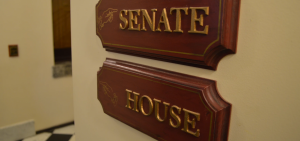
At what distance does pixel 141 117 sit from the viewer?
95 cm

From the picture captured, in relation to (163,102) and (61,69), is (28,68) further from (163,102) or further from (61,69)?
(163,102)


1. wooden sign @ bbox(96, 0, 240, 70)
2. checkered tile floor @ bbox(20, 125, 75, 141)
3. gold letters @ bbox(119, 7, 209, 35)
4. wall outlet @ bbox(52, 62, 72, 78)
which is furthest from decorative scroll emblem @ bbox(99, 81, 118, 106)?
wall outlet @ bbox(52, 62, 72, 78)

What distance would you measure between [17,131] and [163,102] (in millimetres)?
2415

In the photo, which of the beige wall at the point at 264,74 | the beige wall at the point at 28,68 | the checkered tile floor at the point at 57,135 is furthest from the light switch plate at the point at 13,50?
the beige wall at the point at 264,74

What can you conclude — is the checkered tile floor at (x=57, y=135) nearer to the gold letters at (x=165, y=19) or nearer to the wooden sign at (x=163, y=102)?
the wooden sign at (x=163, y=102)

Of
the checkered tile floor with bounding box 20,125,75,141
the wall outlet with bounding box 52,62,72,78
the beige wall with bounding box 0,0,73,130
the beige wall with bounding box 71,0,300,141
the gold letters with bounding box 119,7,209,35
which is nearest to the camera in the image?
the beige wall with bounding box 71,0,300,141

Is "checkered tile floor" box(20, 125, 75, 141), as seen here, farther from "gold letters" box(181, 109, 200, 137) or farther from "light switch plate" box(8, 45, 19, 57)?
"gold letters" box(181, 109, 200, 137)

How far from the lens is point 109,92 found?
3.61 feet

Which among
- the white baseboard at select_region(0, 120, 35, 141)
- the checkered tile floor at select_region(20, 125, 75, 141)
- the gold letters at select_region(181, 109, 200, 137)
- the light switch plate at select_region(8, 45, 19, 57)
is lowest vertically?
the checkered tile floor at select_region(20, 125, 75, 141)

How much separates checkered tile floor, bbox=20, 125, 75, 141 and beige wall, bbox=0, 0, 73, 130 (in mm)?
105

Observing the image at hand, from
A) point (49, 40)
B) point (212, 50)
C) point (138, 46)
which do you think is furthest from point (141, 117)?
point (49, 40)

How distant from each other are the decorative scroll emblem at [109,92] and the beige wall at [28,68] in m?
1.88

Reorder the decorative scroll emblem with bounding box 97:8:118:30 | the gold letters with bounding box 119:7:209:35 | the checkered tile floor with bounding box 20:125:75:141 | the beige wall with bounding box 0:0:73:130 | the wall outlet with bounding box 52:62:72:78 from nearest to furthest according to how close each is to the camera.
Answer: the gold letters with bounding box 119:7:209:35 < the decorative scroll emblem with bounding box 97:8:118:30 < the beige wall with bounding box 0:0:73:130 < the checkered tile floor with bounding box 20:125:75:141 < the wall outlet with bounding box 52:62:72:78

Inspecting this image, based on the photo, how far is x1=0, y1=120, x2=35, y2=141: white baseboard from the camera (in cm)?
254
